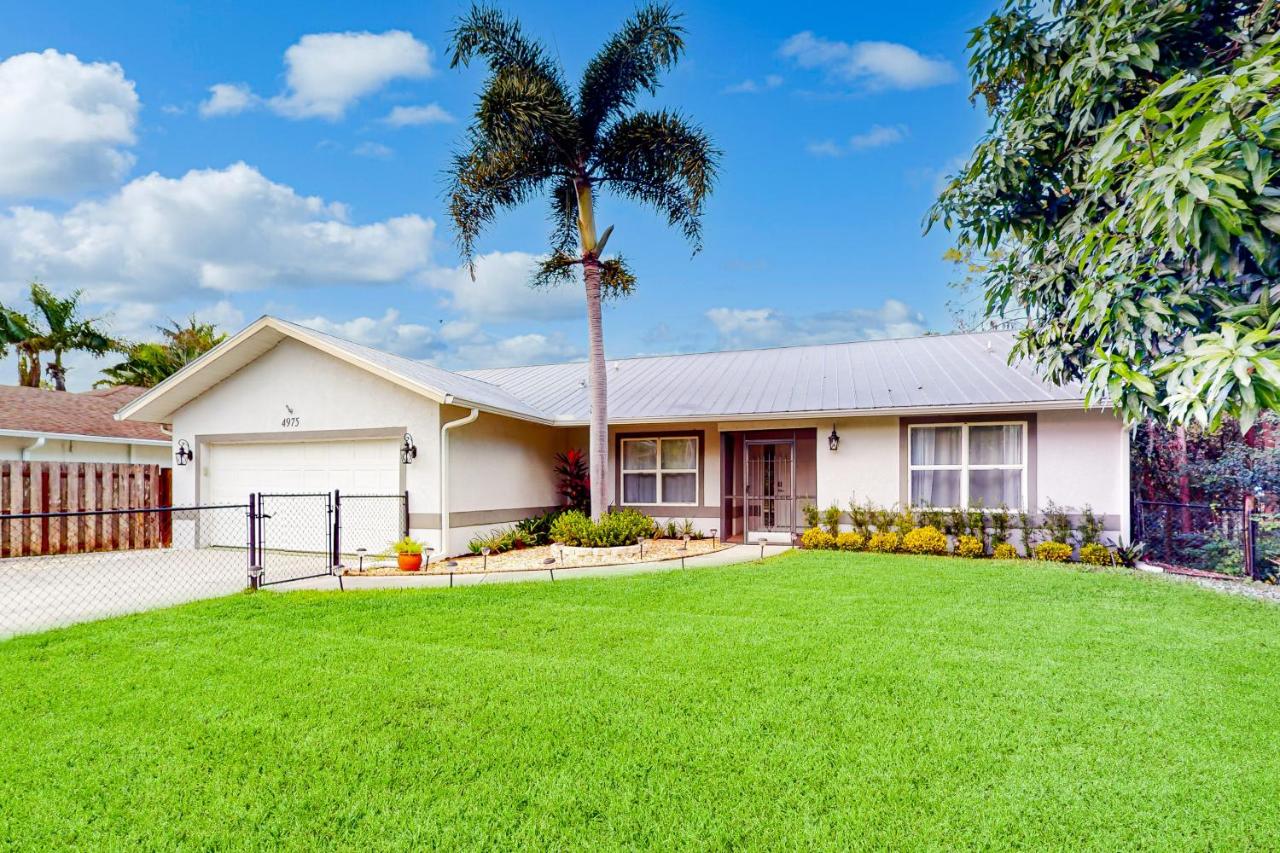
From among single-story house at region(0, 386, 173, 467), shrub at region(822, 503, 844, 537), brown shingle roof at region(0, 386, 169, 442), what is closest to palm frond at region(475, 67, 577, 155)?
shrub at region(822, 503, 844, 537)

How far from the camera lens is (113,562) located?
11062mm

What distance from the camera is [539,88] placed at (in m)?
11.5

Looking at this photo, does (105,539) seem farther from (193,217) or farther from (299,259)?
(299,259)

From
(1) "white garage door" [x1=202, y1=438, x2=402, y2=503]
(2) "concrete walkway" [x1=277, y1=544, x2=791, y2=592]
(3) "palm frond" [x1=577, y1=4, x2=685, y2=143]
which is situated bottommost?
(2) "concrete walkway" [x1=277, y1=544, x2=791, y2=592]

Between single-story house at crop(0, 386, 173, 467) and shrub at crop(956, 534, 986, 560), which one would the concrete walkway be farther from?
single-story house at crop(0, 386, 173, 467)

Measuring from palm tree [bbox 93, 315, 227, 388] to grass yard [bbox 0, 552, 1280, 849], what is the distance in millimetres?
27769

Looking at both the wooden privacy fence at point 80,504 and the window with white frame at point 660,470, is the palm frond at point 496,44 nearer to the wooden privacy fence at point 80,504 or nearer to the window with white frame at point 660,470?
the window with white frame at point 660,470

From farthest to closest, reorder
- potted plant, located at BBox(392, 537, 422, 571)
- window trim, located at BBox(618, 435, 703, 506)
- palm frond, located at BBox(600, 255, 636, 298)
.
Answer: window trim, located at BBox(618, 435, 703, 506) → palm frond, located at BBox(600, 255, 636, 298) → potted plant, located at BBox(392, 537, 422, 571)

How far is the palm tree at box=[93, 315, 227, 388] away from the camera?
1146 inches

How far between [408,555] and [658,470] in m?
5.72

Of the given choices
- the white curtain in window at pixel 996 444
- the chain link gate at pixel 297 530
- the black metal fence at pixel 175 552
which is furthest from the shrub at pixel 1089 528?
the chain link gate at pixel 297 530

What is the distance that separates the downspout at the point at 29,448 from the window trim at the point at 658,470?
39.0ft

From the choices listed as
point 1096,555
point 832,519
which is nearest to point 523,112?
point 832,519

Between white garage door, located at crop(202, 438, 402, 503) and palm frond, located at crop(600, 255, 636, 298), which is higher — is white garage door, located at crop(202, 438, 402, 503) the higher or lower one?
the lower one
